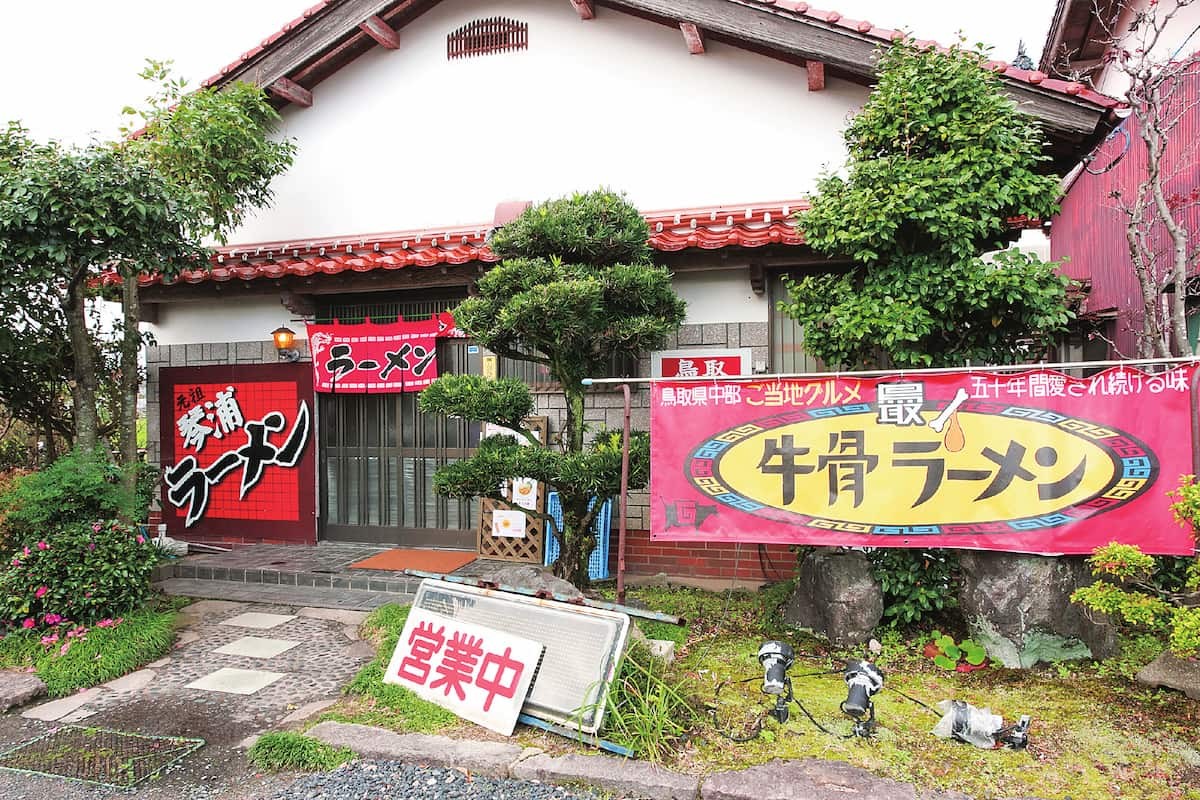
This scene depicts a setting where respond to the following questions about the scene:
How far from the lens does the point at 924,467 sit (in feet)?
16.6

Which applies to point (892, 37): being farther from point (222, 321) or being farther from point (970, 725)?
point (222, 321)

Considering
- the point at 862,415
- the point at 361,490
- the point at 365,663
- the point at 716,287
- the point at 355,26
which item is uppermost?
the point at 355,26

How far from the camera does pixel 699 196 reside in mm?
8391

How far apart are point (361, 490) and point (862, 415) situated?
6527mm

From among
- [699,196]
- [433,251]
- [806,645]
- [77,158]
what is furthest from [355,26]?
[806,645]

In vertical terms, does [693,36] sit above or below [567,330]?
above

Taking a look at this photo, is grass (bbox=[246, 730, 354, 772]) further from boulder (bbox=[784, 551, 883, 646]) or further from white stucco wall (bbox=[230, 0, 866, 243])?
white stucco wall (bbox=[230, 0, 866, 243])

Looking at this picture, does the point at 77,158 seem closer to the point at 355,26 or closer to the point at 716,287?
the point at 355,26

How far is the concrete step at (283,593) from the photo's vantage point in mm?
7121

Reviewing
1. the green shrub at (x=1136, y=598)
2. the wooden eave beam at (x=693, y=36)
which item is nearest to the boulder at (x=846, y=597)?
the green shrub at (x=1136, y=598)

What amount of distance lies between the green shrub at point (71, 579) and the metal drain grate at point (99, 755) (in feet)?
4.57

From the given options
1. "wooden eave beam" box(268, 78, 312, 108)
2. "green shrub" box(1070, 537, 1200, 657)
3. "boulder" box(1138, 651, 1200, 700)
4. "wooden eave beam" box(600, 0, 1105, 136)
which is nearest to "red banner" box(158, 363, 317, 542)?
"wooden eave beam" box(268, 78, 312, 108)

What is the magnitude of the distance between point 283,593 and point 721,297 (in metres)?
5.69

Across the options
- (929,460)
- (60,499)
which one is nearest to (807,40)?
(929,460)
